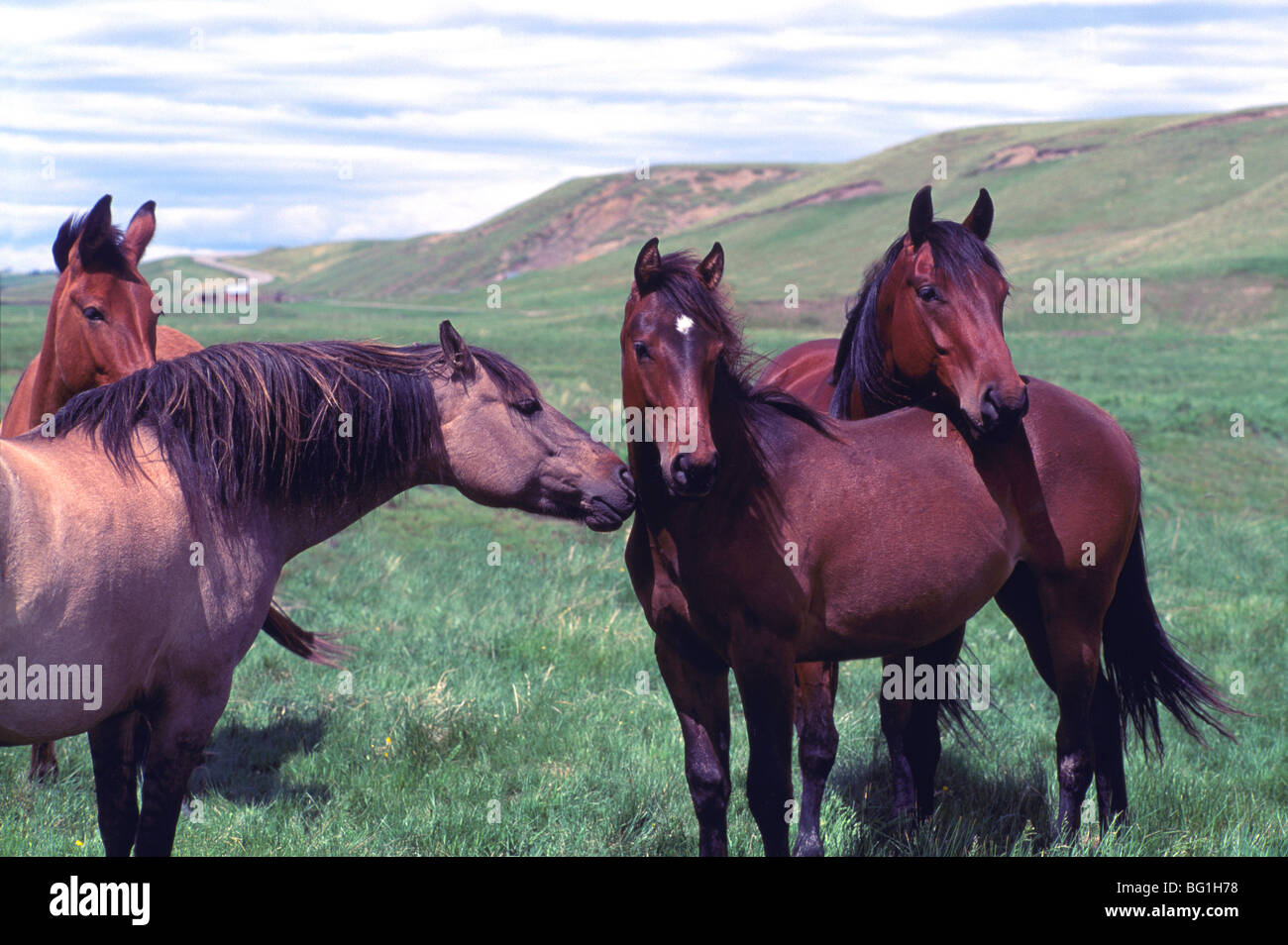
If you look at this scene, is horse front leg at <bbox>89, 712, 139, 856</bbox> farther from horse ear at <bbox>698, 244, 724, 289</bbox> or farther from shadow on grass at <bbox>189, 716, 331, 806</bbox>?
horse ear at <bbox>698, 244, 724, 289</bbox>

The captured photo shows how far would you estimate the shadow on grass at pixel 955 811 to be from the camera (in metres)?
4.50

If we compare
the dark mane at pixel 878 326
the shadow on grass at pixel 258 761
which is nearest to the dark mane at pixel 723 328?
the dark mane at pixel 878 326

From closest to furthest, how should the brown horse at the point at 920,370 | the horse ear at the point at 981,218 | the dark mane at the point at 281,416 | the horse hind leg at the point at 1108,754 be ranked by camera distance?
the dark mane at the point at 281,416, the brown horse at the point at 920,370, the horse ear at the point at 981,218, the horse hind leg at the point at 1108,754

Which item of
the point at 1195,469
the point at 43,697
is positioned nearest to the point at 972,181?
the point at 1195,469

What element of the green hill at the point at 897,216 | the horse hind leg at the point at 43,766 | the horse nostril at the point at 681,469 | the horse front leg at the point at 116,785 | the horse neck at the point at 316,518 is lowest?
the horse hind leg at the point at 43,766

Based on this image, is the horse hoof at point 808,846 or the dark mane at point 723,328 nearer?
the dark mane at point 723,328

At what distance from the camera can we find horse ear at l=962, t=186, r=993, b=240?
4172 millimetres

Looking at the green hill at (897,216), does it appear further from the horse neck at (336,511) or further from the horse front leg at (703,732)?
the horse neck at (336,511)

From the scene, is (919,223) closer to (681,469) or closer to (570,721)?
(681,469)

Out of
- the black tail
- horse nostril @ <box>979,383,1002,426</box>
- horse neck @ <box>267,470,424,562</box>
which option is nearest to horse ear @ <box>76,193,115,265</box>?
horse neck @ <box>267,470,424,562</box>
